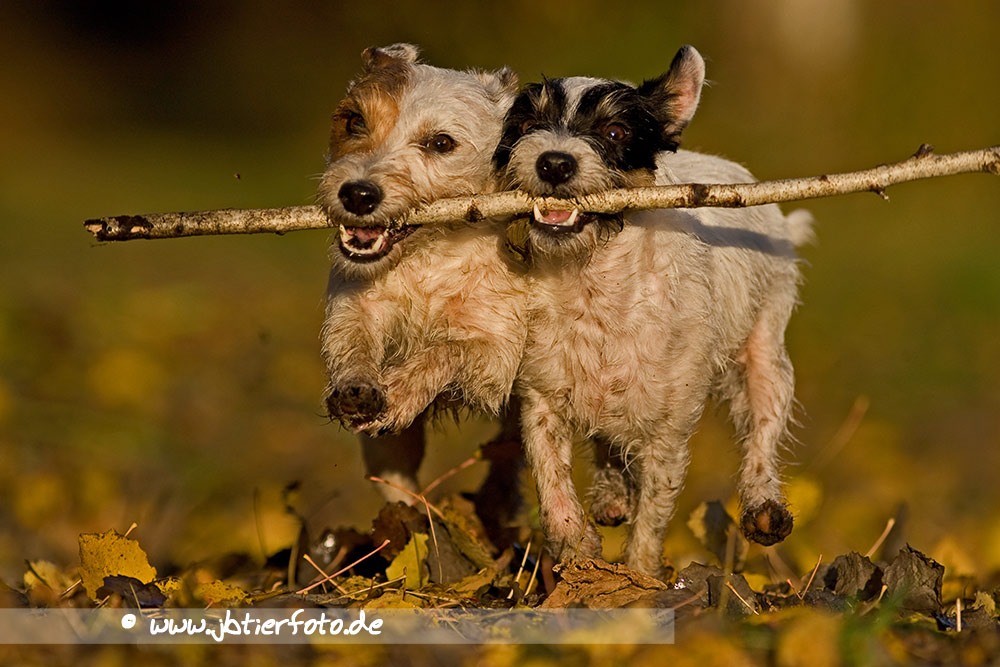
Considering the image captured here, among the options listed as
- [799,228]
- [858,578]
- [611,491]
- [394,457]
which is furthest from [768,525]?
[799,228]

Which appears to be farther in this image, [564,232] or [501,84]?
[501,84]

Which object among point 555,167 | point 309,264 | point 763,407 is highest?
point 309,264

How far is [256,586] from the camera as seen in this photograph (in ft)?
18.8

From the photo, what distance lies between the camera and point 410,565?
5227mm

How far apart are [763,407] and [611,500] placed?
92cm

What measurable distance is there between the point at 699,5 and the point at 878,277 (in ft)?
29.4

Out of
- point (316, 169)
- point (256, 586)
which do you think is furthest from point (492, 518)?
point (316, 169)

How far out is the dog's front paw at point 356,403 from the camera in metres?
5.04

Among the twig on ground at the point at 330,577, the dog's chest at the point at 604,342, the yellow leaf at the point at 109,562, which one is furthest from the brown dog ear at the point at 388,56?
the yellow leaf at the point at 109,562

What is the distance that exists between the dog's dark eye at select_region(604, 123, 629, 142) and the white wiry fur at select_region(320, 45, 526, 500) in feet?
1.86

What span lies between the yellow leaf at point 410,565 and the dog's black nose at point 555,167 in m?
1.59

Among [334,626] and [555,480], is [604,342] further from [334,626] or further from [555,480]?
Result: [334,626]

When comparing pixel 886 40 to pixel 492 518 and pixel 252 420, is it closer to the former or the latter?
pixel 252 420

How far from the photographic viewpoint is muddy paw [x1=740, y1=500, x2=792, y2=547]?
5676 mm
